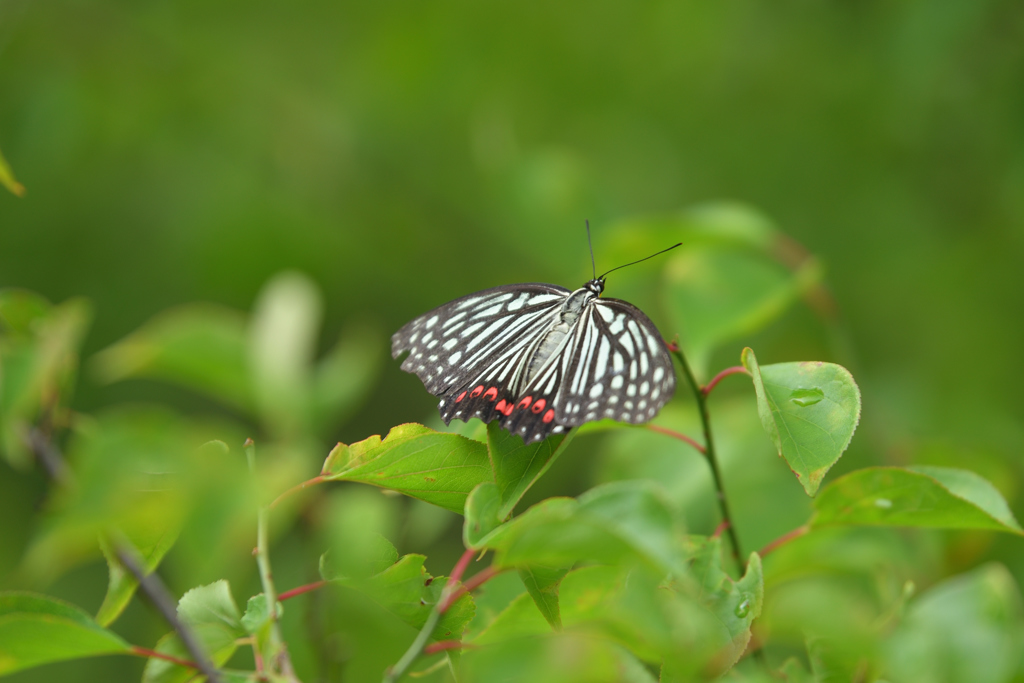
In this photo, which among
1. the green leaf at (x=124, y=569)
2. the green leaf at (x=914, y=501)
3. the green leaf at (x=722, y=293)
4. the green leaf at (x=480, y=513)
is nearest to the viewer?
the green leaf at (x=480, y=513)

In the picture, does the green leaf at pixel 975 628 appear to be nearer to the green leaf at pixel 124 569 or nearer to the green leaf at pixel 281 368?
the green leaf at pixel 124 569

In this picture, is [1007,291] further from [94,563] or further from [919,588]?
[94,563]

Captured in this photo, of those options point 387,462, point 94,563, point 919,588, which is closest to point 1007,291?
point 919,588

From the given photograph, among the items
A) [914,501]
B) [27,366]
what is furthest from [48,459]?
[914,501]

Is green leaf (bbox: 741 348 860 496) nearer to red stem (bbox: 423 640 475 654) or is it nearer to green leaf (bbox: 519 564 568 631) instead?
green leaf (bbox: 519 564 568 631)

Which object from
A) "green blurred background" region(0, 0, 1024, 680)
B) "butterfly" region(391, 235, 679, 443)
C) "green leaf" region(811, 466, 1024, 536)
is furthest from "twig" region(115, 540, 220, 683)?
"green blurred background" region(0, 0, 1024, 680)

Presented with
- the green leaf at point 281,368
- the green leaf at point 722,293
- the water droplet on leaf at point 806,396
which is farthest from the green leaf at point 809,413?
the green leaf at point 281,368

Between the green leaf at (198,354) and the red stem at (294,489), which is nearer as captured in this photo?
the red stem at (294,489)

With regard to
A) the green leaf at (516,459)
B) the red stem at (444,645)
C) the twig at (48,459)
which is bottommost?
the red stem at (444,645)
